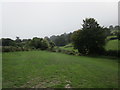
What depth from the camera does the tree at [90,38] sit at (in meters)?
15.2

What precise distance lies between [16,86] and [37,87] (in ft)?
2.32

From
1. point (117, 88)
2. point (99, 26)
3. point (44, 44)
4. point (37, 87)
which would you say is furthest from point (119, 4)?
point (44, 44)

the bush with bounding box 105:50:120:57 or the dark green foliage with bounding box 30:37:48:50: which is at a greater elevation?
the dark green foliage with bounding box 30:37:48:50

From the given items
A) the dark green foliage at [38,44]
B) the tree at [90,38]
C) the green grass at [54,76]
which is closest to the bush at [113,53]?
the tree at [90,38]

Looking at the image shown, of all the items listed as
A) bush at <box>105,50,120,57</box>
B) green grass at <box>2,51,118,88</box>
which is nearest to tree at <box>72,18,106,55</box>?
bush at <box>105,50,120,57</box>

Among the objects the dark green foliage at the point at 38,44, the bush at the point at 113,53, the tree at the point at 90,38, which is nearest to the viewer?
the bush at the point at 113,53

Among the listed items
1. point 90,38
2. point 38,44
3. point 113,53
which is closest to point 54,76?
point 90,38

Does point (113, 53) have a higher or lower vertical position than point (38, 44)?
lower

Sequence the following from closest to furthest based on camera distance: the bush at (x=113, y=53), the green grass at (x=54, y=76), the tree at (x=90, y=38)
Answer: the green grass at (x=54, y=76) → the bush at (x=113, y=53) → the tree at (x=90, y=38)

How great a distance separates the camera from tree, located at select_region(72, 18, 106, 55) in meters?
15.2

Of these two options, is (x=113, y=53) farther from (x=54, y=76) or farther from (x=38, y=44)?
(x=38, y=44)

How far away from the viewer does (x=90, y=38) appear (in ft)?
50.2

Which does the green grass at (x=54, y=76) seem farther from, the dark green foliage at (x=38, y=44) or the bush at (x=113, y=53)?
the dark green foliage at (x=38, y=44)

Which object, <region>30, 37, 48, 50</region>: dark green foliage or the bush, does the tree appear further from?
<region>30, 37, 48, 50</region>: dark green foliage
